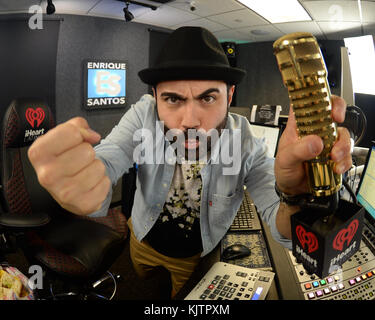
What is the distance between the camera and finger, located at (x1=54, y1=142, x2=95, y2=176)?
0.34 metres

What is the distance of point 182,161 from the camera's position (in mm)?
961

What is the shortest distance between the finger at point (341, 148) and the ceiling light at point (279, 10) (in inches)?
89.0

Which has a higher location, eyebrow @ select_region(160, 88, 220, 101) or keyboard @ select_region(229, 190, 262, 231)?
eyebrow @ select_region(160, 88, 220, 101)

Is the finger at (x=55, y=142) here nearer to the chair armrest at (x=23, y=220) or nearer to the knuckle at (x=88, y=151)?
the knuckle at (x=88, y=151)

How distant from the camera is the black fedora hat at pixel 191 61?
0.64 metres

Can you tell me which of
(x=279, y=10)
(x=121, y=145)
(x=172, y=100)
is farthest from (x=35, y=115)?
(x=279, y=10)

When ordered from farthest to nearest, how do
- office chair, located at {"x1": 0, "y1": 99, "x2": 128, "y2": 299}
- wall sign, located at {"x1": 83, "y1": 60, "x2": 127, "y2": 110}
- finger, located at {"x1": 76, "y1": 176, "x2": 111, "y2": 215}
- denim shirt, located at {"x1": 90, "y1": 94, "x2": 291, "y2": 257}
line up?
wall sign, located at {"x1": 83, "y1": 60, "x2": 127, "y2": 110} < office chair, located at {"x1": 0, "y1": 99, "x2": 128, "y2": 299} < denim shirt, located at {"x1": 90, "y1": 94, "x2": 291, "y2": 257} < finger, located at {"x1": 76, "y1": 176, "x2": 111, "y2": 215}

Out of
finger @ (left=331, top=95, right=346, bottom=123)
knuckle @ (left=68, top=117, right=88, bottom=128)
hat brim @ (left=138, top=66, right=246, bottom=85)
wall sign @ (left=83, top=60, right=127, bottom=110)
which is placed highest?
wall sign @ (left=83, top=60, right=127, bottom=110)

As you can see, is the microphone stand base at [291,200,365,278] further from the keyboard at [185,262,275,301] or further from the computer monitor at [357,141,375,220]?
the computer monitor at [357,141,375,220]

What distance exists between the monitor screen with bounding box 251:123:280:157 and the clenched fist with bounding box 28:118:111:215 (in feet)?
4.81

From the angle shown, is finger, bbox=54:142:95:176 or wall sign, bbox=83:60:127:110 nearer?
finger, bbox=54:142:95:176

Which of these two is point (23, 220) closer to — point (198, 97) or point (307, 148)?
point (198, 97)

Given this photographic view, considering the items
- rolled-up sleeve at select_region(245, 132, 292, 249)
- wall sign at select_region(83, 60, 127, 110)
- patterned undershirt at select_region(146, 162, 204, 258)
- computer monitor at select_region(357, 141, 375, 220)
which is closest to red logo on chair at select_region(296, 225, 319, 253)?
rolled-up sleeve at select_region(245, 132, 292, 249)

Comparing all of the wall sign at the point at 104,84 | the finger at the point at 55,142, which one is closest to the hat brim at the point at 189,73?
the finger at the point at 55,142
